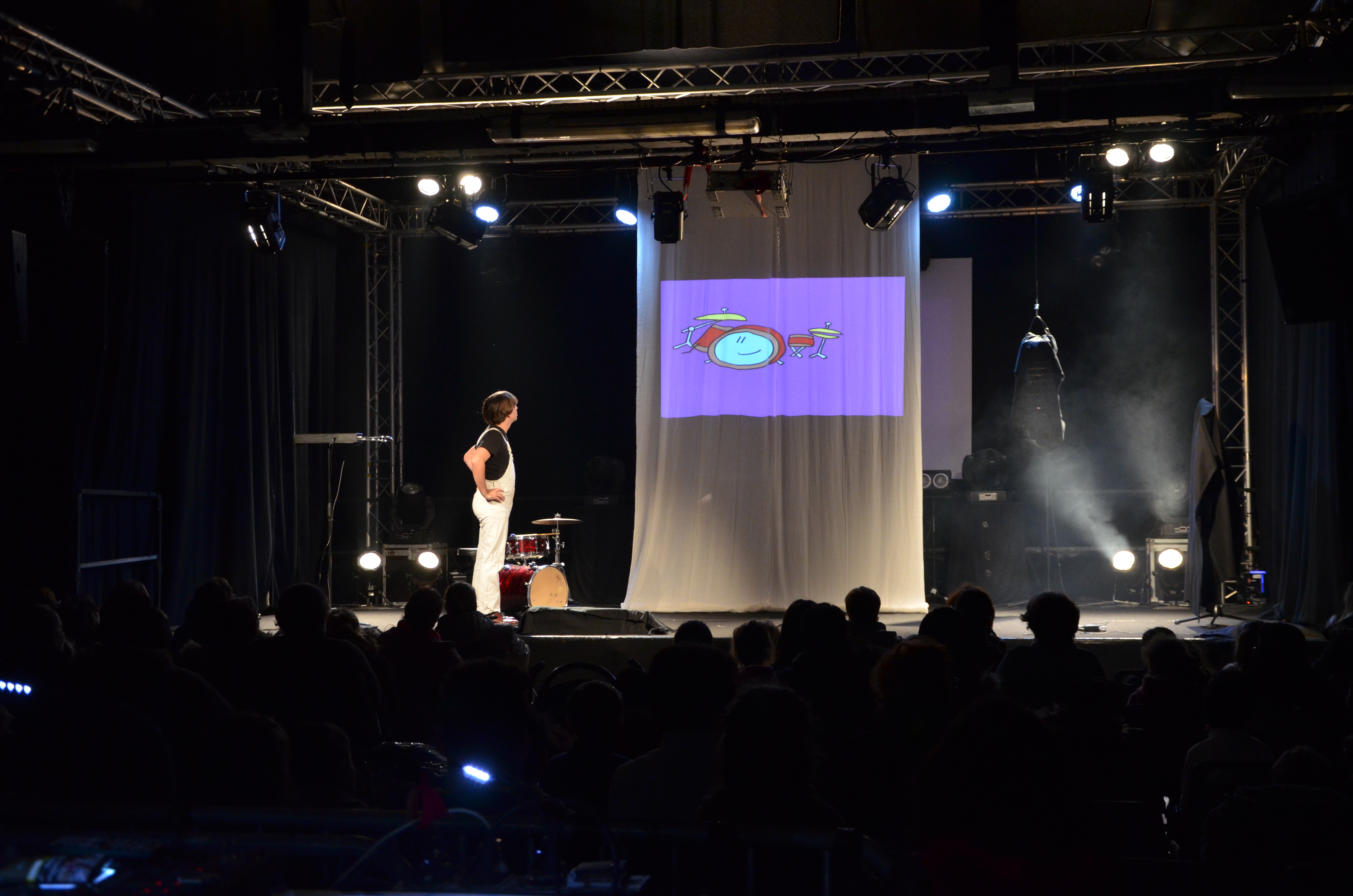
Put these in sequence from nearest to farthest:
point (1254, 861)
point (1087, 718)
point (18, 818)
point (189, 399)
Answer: point (18, 818)
point (1254, 861)
point (1087, 718)
point (189, 399)

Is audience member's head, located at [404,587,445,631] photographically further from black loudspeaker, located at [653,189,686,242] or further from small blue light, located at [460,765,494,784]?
black loudspeaker, located at [653,189,686,242]

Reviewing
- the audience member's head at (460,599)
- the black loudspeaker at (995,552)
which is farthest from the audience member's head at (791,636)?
the black loudspeaker at (995,552)

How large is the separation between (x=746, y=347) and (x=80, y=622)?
6.32 m

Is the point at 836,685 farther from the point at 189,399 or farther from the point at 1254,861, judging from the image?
the point at 189,399

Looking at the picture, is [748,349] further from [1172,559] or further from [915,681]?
[915,681]

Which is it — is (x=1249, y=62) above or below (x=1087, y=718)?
above

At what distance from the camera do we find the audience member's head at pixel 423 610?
4020 millimetres

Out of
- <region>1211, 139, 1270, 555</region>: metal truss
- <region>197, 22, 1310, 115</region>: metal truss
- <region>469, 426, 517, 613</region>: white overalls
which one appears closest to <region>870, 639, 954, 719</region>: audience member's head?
<region>197, 22, 1310, 115</region>: metal truss

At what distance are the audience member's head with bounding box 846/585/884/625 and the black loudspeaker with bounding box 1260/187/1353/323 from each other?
357 cm

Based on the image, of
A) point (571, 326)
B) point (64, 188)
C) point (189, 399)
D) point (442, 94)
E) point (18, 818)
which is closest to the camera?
point (18, 818)

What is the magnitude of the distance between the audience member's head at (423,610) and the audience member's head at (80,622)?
1436mm

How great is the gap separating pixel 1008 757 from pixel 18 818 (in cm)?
143

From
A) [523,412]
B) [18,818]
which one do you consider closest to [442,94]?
[523,412]

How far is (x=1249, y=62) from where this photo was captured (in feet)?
21.3
